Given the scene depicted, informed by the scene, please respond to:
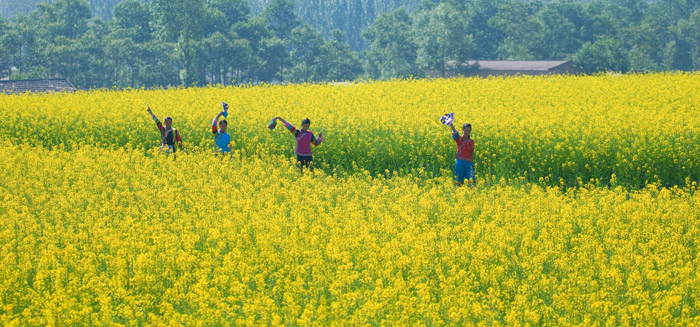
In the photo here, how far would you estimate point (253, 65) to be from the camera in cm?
7631

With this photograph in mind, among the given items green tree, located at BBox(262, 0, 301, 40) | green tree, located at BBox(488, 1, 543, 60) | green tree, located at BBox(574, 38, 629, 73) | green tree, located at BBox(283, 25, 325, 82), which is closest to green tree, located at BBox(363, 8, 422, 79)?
green tree, located at BBox(283, 25, 325, 82)

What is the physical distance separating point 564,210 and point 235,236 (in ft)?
16.4

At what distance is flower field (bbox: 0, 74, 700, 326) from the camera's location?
807cm

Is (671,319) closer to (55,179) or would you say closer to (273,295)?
(273,295)

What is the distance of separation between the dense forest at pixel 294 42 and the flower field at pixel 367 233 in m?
49.0

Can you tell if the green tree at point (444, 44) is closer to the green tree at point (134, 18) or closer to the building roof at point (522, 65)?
the building roof at point (522, 65)

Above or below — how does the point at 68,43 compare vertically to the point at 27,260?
above

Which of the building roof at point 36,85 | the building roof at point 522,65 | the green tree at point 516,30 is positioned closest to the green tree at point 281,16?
the green tree at point 516,30

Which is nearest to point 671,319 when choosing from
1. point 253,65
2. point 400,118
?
point 400,118

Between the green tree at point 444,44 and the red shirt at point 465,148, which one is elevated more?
the green tree at point 444,44

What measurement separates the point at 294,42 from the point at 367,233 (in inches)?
2939

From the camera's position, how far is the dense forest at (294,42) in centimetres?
7106

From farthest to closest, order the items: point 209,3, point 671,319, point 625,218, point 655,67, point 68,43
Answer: point 209,3 < point 655,67 < point 68,43 < point 625,218 < point 671,319

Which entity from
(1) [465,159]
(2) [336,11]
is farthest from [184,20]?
(2) [336,11]
